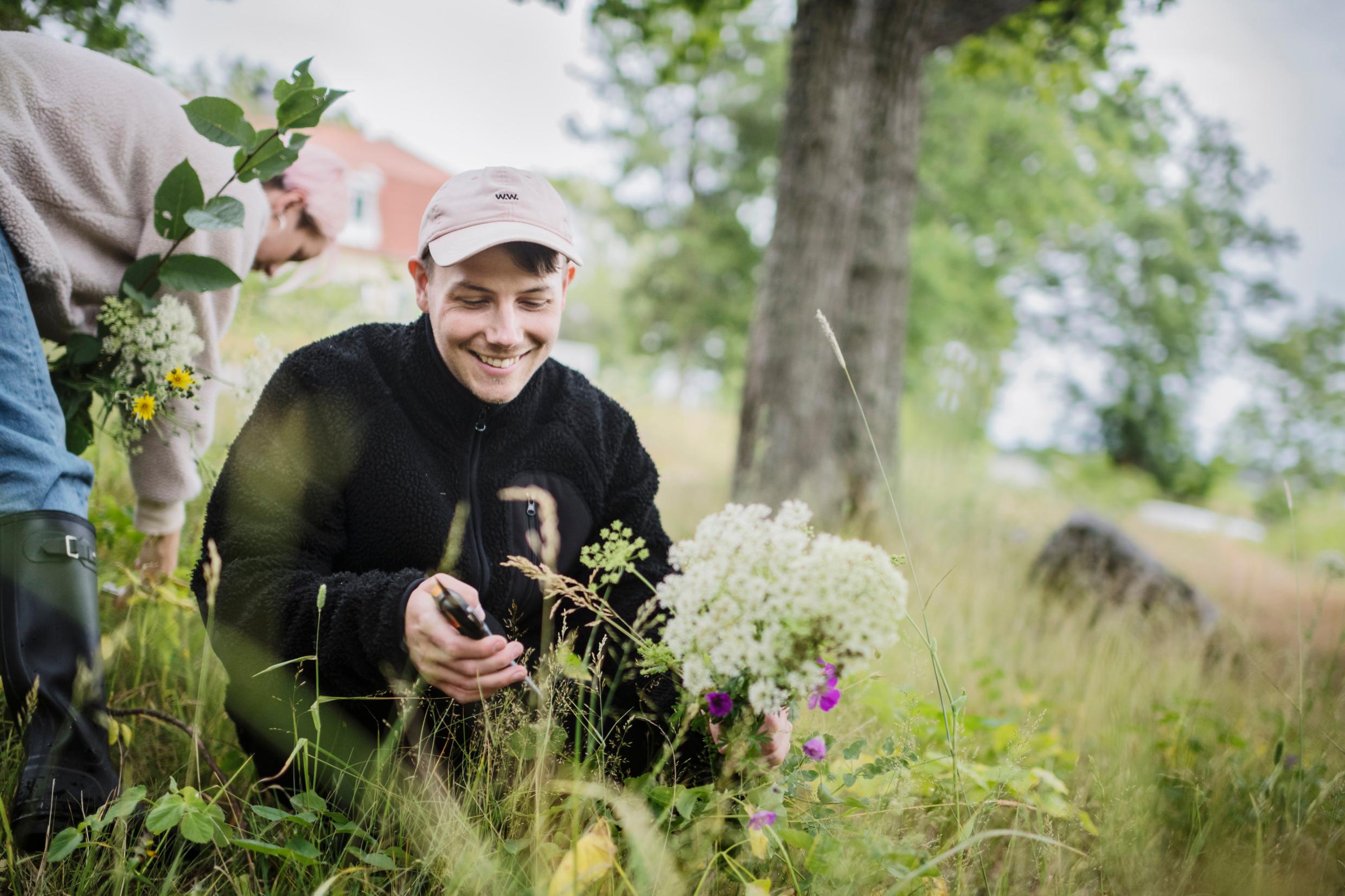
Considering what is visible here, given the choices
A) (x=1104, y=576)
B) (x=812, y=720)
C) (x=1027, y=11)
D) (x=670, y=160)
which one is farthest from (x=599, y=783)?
(x=670, y=160)

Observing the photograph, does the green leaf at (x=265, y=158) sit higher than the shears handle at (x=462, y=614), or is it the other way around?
the green leaf at (x=265, y=158)

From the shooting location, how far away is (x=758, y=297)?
4738 millimetres

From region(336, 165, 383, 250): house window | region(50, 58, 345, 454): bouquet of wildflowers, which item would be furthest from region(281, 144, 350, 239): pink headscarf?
region(336, 165, 383, 250): house window

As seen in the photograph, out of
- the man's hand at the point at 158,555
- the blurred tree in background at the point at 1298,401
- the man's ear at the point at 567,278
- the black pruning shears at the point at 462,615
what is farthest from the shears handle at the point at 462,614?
the blurred tree in background at the point at 1298,401

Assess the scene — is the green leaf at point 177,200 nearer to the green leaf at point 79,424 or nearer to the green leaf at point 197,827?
the green leaf at point 79,424

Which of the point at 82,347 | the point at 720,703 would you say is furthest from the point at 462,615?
the point at 82,347

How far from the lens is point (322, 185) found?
2412 mm

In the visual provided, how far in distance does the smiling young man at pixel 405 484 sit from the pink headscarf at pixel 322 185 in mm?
811

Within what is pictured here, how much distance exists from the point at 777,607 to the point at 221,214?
5.10ft

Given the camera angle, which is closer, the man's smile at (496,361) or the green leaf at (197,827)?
the green leaf at (197,827)

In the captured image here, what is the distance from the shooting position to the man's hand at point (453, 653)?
4.17 ft

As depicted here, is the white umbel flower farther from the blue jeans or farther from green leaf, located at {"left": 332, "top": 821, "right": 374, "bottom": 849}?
green leaf, located at {"left": 332, "top": 821, "right": 374, "bottom": 849}

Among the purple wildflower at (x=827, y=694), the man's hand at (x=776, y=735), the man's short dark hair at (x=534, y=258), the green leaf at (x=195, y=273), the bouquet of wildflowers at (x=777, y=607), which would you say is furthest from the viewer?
the green leaf at (x=195, y=273)

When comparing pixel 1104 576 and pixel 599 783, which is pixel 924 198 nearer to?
→ pixel 1104 576
